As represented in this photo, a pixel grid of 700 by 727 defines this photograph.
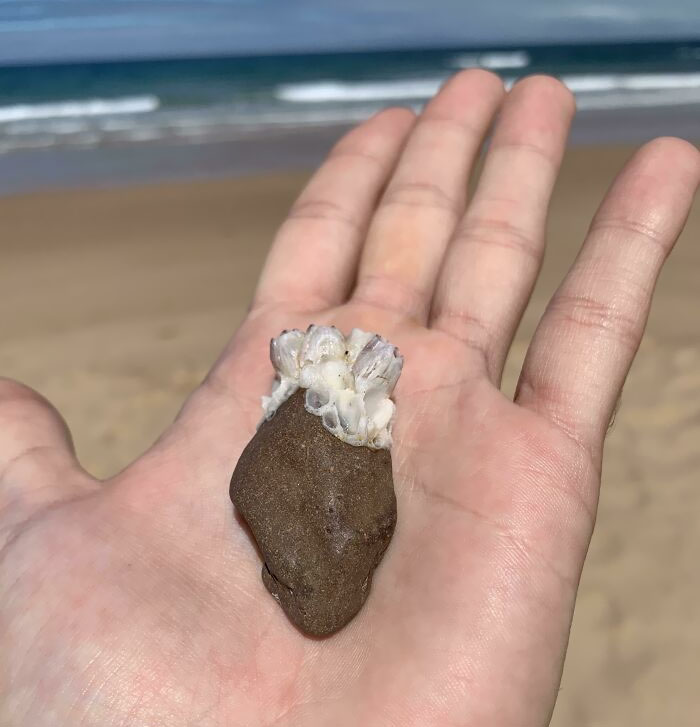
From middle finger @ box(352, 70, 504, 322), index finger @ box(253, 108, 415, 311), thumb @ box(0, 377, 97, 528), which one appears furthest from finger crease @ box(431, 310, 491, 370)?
thumb @ box(0, 377, 97, 528)

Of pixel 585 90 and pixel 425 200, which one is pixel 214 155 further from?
pixel 585 90

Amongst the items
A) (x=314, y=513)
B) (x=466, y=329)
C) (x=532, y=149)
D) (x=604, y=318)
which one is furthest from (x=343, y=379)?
(x=532, y=149)

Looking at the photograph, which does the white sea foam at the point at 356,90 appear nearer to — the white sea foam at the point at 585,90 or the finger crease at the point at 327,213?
the white sea foam at the point at 585,90

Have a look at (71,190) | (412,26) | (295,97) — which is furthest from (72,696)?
(412,26)

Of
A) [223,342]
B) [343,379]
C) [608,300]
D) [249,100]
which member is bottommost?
[223,342]

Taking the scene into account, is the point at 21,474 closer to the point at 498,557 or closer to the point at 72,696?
the point at 72,696

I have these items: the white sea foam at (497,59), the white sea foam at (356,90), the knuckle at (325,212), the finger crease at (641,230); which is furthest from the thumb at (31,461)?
the white sea foam at (497,59)

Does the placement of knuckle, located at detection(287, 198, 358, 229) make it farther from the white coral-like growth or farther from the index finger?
the white coral-like growth
